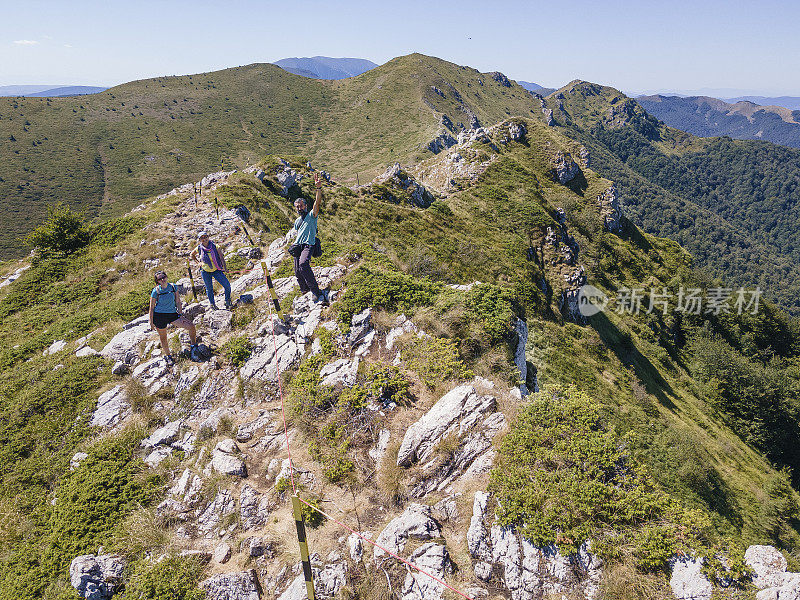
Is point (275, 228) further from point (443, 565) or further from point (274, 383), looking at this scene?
point (443, 565)

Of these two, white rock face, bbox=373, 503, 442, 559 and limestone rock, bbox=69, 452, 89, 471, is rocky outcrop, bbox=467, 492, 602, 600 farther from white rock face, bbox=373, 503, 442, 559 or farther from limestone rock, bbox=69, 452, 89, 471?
limestone rock, bbox=69, 452, 89, 471

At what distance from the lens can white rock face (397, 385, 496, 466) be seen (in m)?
9.12

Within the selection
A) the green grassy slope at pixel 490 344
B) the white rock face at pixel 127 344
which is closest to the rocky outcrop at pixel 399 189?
the green grassy slope at pixel 490 344

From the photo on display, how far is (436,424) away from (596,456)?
378 centimetres

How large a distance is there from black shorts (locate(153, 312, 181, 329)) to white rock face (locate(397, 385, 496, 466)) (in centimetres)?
952

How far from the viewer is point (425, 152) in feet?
375

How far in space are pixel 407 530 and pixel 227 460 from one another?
5521 millimetres

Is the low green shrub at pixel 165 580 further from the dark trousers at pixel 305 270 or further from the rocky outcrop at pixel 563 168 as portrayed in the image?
the rocky outcrop at pixel 563 168

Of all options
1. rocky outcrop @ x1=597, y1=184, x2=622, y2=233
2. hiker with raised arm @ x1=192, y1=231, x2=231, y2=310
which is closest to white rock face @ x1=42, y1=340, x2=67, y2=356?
hiker with raised arm @ x1=192, y1=231, x2=231, y2=310

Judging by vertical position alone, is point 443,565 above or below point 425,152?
below

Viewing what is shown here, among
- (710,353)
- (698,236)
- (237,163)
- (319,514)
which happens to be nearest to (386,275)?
(319,514)

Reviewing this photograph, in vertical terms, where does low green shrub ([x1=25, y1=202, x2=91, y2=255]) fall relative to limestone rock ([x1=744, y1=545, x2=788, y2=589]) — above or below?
above

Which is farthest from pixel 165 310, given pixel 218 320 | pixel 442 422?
pixel 442 422

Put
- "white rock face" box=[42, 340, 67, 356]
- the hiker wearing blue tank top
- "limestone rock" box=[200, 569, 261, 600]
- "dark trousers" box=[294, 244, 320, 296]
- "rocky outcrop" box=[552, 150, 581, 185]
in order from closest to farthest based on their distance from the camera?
"limestone rock" box=[200, 569, 261, 600]
the hiker wearing blue tank top
"dark trousers" box=[294, 244, 320, 296]
"white rock face" box=[42, 340, 67, 356]
"rocky outcrop" box=[552, 150, 581, 185]
